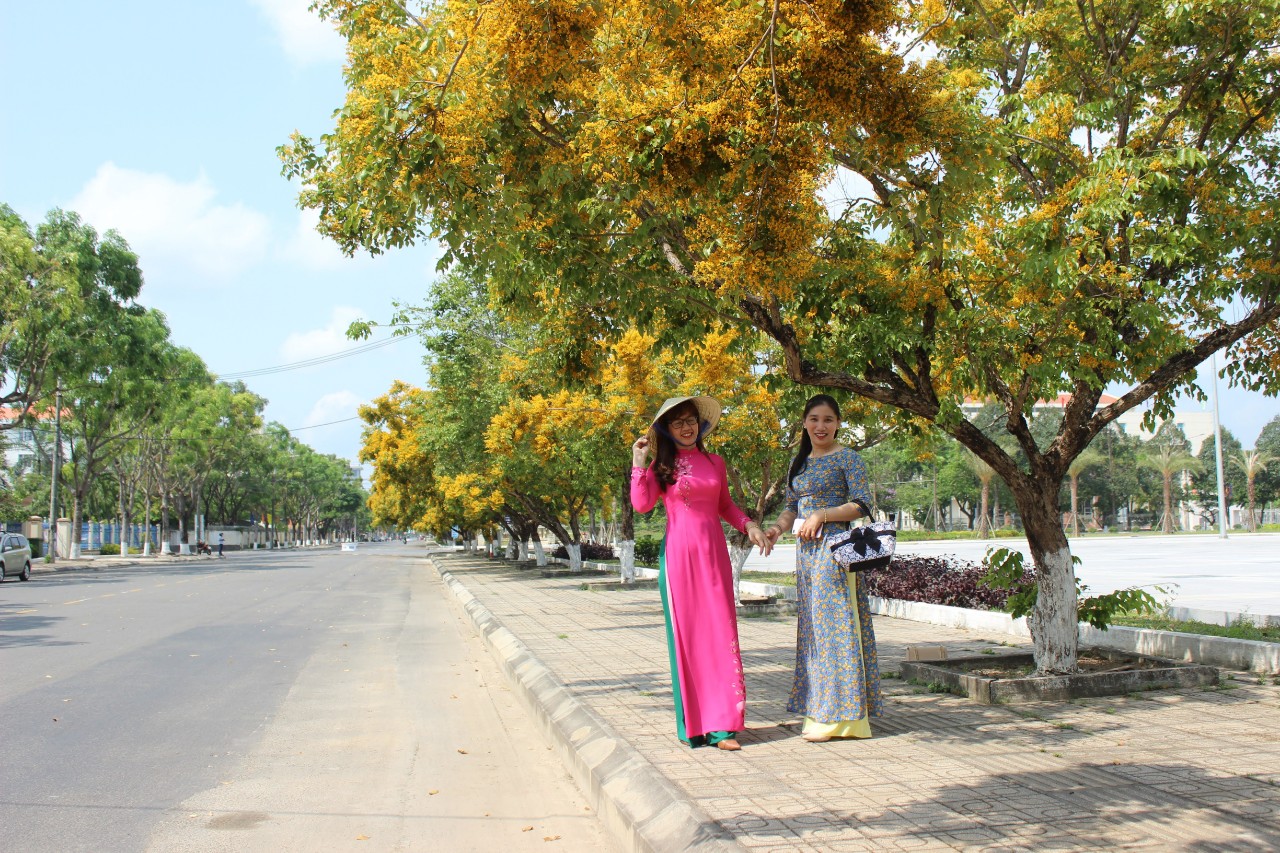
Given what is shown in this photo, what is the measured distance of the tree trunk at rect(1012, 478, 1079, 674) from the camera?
724 centimetres

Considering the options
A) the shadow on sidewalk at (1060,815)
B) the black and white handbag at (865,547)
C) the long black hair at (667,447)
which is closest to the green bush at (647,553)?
the long black hair at (667,447)

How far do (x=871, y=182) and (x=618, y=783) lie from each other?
16.1ft

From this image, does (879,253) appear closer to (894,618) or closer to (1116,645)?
(1116,645)

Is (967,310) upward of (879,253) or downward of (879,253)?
downward

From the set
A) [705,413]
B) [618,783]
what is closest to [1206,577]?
[705,413]

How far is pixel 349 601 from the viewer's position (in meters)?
20.3

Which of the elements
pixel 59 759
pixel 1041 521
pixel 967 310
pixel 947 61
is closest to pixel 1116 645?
pixel 1041 521

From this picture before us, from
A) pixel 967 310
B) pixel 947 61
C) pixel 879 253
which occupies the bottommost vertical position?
pixel 967 310

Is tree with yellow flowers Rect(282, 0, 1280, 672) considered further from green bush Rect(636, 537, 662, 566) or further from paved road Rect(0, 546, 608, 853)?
green bush Rect(636, 537, 662, 566)

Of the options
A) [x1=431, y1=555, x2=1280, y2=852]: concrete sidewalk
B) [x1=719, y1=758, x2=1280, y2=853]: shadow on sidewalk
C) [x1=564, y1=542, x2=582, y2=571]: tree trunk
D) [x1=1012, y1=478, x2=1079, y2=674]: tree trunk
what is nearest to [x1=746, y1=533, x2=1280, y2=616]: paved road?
[x1=1012, y1=478, x2=1079, y2=674]: tree trunk

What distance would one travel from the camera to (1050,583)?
24.0ft

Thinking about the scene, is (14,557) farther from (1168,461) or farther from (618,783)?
(1168,461)

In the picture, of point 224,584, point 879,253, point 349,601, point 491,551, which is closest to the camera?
point 879,253

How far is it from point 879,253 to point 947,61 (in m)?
2.50
